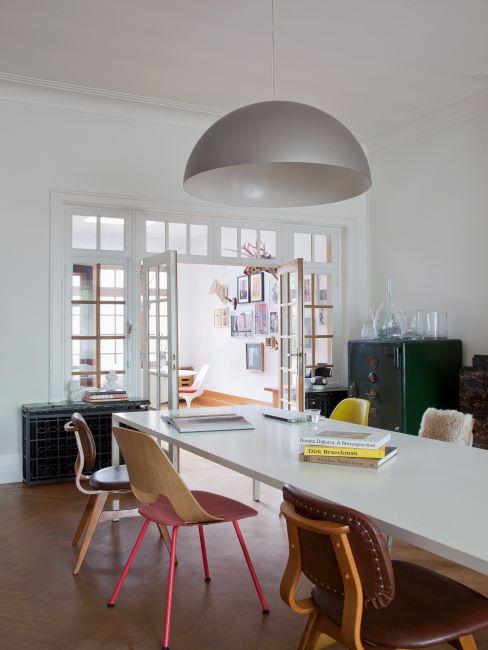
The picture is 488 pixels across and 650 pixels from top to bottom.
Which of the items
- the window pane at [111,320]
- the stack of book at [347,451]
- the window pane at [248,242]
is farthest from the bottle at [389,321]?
the stack of book at [347,451]

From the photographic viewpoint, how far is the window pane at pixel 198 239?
6.88 meters

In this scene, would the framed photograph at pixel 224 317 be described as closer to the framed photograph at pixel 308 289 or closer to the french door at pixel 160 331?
the framed photograph at pixel 308 289

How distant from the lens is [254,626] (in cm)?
302

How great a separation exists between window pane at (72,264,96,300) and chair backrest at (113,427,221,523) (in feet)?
11.3

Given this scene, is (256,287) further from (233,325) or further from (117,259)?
(117,259)

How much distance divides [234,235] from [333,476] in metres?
4.92

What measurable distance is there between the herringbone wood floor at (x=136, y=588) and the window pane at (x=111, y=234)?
2.63m

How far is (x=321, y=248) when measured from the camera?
7.69 meters

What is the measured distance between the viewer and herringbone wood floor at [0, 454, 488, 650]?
292 cm

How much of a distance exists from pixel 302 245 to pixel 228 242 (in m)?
0.97

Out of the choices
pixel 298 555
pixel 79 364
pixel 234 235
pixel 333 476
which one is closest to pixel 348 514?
pixel 298 555

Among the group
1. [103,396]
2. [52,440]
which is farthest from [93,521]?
[103,396]

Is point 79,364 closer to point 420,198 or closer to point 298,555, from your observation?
point 420,198

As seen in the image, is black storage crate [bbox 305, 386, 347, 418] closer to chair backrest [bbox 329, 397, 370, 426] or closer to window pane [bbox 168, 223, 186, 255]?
window pane [bbox 168, 223, 186, 255]
